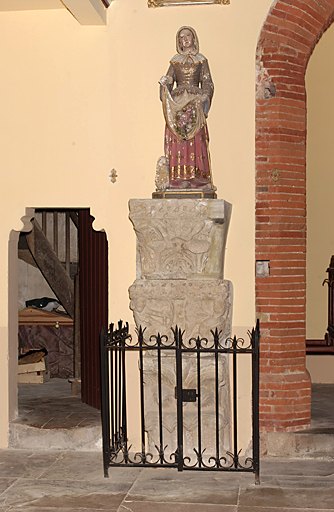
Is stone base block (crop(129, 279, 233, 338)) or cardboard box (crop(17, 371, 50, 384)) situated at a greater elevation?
stone base block (crop(129, 279, 233, 338))

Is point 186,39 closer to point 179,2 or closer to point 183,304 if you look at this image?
point 179,2

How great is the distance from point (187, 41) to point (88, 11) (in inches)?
37.0

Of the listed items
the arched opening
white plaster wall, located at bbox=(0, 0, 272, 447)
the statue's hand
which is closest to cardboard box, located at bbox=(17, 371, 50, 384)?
the arched opening

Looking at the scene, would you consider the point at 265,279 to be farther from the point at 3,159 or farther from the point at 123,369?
the point at 3,159

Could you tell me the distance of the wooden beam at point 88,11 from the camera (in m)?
7.35

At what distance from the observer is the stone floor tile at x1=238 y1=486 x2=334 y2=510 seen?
6320 millimetres

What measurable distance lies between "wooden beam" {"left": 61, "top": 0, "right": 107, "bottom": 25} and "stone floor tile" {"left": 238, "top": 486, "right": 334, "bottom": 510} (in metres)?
4.32

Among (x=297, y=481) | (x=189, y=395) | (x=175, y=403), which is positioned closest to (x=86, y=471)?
(x=175, y=403)

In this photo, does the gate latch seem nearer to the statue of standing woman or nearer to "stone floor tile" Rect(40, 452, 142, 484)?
"stone floor tile" Rect(40, 452, 142, 484)

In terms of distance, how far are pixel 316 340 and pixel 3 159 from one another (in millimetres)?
4687

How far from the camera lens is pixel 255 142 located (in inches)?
312

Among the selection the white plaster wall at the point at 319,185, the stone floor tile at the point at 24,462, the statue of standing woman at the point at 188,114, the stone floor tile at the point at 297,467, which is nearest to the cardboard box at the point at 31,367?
the stone floor tile at the point at 24,462

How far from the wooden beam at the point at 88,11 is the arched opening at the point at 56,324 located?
1821 mm

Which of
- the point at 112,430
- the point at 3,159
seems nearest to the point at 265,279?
the point at 112,430
